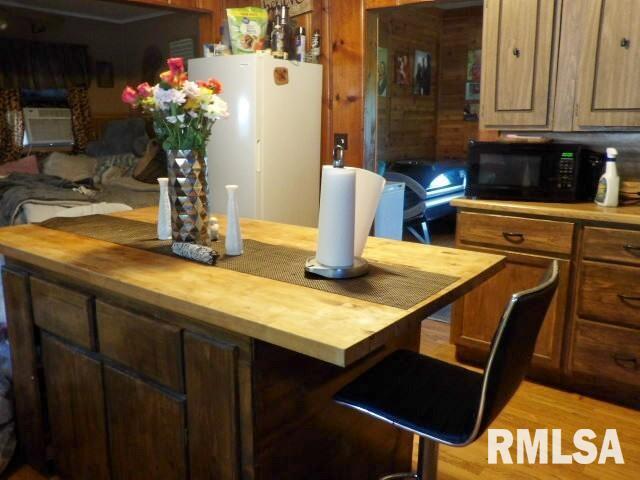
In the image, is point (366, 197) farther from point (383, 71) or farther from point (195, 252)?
point (383, 71)

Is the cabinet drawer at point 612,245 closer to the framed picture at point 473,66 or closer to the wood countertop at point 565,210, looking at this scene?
the wood countertop at point 565,210

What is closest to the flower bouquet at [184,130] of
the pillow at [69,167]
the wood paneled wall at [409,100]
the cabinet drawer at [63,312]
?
the cabinet drawer at [63,312]

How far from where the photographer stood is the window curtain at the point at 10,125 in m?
5.75

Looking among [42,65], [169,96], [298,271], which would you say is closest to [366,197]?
[298,271]

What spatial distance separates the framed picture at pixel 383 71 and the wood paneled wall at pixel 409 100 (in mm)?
94

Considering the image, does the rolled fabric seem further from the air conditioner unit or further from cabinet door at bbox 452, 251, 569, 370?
the air conditioner unit

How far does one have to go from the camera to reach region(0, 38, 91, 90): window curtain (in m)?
5.75

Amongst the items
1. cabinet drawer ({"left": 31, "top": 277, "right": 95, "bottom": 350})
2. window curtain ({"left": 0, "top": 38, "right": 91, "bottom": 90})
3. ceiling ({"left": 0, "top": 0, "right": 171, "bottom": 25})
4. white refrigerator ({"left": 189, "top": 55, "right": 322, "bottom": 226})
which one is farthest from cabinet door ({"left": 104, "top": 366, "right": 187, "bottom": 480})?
window curtain ({"left": 0, "top": 38, "right": 91, "bottom": 90})

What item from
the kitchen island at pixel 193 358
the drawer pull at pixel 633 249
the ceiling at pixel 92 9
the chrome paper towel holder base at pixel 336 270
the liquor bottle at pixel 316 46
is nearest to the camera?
the kitchen island at pixel 193 358

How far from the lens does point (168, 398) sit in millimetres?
1443

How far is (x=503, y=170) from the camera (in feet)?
9.34

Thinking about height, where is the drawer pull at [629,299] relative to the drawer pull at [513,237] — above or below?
below

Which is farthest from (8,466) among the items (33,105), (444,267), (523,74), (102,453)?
(33,105)

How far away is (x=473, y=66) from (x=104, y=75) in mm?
4303
